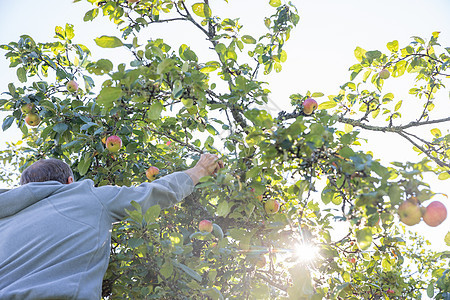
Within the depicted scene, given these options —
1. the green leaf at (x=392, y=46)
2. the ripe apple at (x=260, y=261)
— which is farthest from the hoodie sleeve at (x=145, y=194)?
the green leaf at (x=392, y=46)

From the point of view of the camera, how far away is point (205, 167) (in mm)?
2322

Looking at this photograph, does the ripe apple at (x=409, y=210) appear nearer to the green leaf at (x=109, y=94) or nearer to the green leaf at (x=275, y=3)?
the green leaf at (x=109, y=94)

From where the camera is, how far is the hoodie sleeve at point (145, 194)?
1.87 metres

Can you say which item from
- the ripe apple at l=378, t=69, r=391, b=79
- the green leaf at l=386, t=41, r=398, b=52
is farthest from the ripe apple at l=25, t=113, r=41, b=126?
the green leaf at l=386, t=41, r=398, b=52

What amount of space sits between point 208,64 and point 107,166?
1.23 m

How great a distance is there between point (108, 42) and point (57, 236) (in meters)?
1.00

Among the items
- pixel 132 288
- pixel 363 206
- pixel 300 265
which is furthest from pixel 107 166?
pixel 363 206

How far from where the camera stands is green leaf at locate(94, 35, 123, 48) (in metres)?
1.85

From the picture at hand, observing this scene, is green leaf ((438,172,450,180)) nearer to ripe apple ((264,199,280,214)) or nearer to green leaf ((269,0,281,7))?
ripe apple ((264,199,280,214))

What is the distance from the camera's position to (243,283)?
235cm

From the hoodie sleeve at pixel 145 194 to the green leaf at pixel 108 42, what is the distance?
29.3 inches

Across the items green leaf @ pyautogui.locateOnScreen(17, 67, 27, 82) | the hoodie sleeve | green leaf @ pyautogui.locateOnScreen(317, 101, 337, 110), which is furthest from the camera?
green leaf @ pyautogui.locateOnScreen(17, 67, 27, 82)

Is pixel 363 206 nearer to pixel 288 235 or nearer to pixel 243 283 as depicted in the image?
pixel 288 235

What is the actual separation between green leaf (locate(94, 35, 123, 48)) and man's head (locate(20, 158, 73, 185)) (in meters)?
0.74
